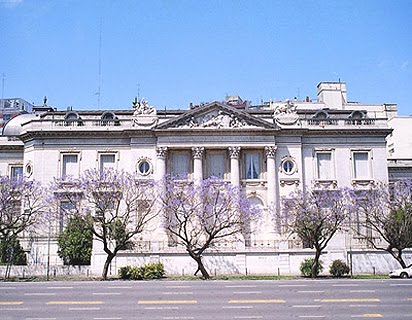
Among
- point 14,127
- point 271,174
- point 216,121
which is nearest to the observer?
point 271,174

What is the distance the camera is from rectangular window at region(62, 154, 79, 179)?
5728cm

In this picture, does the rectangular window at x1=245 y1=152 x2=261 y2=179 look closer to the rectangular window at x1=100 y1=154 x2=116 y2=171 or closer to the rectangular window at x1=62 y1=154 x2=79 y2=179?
the rectangular window at x1=100 y1=154 x2=116 y2=171

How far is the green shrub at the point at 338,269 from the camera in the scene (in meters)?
44.2

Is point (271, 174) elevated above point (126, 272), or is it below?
above

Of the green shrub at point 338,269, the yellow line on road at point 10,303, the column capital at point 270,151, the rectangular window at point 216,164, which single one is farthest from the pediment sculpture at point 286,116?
the yellow line on road at point 10,303

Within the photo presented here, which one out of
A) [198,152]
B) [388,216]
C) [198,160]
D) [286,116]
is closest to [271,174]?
[286,116]

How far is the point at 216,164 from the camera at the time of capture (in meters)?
57.6

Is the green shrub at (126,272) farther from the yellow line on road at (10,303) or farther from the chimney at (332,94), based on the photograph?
the chimney at (332,94)

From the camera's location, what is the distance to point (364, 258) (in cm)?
4688

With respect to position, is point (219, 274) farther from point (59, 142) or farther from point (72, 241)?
point (59, 142)

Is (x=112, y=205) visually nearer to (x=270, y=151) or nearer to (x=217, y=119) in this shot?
(x=217, y=119)

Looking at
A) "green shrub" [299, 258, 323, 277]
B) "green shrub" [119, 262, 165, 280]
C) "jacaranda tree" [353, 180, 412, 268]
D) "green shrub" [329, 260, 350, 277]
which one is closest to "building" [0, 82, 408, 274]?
"jacaranda tree" [353, 180, 412, 268]

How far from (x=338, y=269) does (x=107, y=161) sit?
26469mm

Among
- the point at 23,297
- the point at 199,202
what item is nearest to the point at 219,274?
the point at 199,202
